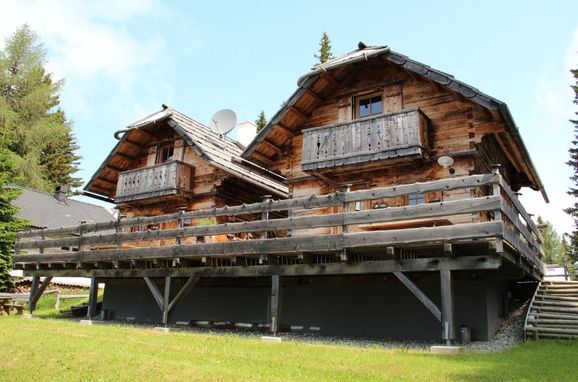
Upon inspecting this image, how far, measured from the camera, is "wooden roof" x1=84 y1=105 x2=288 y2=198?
58.2 ft

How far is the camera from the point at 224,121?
2027 centimetres

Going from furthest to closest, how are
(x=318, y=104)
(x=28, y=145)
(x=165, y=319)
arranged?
(x=28, y=145), (x=318, y=104), (x=165, y=319)

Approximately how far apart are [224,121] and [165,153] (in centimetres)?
286

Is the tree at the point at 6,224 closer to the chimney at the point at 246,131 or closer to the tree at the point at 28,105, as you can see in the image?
the chimney at the point at 246,131

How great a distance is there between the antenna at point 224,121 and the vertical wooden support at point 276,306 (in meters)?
9.49

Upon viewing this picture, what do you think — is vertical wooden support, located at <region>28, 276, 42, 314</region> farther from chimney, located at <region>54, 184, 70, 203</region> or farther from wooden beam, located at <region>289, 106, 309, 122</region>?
chimney, located at <region>54, 184, 70, 203</region>

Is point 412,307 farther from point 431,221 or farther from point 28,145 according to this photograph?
point 28,145

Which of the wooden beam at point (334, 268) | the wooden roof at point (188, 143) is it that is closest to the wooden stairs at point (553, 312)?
the wooden beam at point (334, 268)

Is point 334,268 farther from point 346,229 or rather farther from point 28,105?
point 28,105

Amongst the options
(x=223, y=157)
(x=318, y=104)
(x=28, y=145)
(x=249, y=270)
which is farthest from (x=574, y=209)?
(x=28, y=145)

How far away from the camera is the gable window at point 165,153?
20.5 m

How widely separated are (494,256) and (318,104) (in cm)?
844

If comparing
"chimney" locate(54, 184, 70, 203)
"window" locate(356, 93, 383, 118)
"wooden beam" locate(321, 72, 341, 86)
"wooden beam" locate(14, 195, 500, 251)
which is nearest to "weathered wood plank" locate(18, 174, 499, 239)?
"wooden beam" locate(14, 195, 500, 251)

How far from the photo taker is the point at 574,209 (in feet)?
80.0
